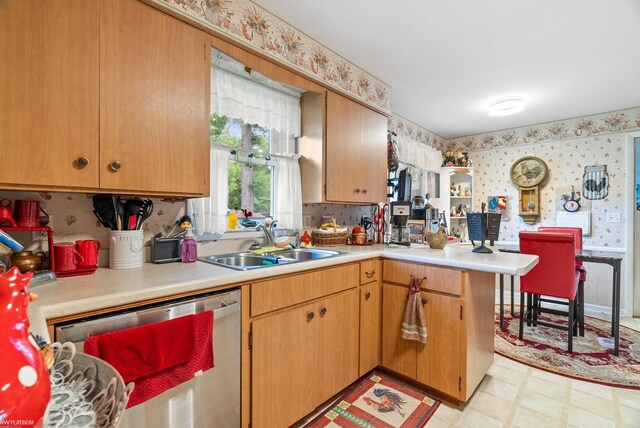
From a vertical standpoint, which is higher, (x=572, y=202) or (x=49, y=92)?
(x=49, y=92)

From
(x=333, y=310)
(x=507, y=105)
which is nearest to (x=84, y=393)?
(x=333, y=310)

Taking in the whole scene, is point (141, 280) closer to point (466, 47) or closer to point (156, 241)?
point (156, 241)

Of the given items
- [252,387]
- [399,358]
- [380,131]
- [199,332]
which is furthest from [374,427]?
[380,131]

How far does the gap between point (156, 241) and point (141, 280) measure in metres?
0.43

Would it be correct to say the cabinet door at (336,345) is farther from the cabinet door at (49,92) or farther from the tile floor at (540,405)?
the cabinet door at (49,92)

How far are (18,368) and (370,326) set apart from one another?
1983 millimetres

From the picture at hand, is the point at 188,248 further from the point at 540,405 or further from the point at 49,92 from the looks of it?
the point at 540,405

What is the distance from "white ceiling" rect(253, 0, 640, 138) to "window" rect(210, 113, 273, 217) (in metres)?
0.78

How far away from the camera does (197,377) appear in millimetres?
1207

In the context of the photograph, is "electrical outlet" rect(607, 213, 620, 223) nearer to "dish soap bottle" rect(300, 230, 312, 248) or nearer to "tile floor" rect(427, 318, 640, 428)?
"tile floor" rect(427, 318, 640, 428)

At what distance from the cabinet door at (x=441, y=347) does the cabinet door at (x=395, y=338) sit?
7 cm

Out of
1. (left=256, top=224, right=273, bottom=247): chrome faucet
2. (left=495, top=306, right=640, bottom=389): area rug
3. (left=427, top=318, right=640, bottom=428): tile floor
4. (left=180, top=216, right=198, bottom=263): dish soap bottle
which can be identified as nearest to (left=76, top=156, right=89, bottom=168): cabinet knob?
(left=180, top=216, right=198, bottom=263): dish soap bottle

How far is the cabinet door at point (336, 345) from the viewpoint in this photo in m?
1.75

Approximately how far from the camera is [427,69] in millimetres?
2648
